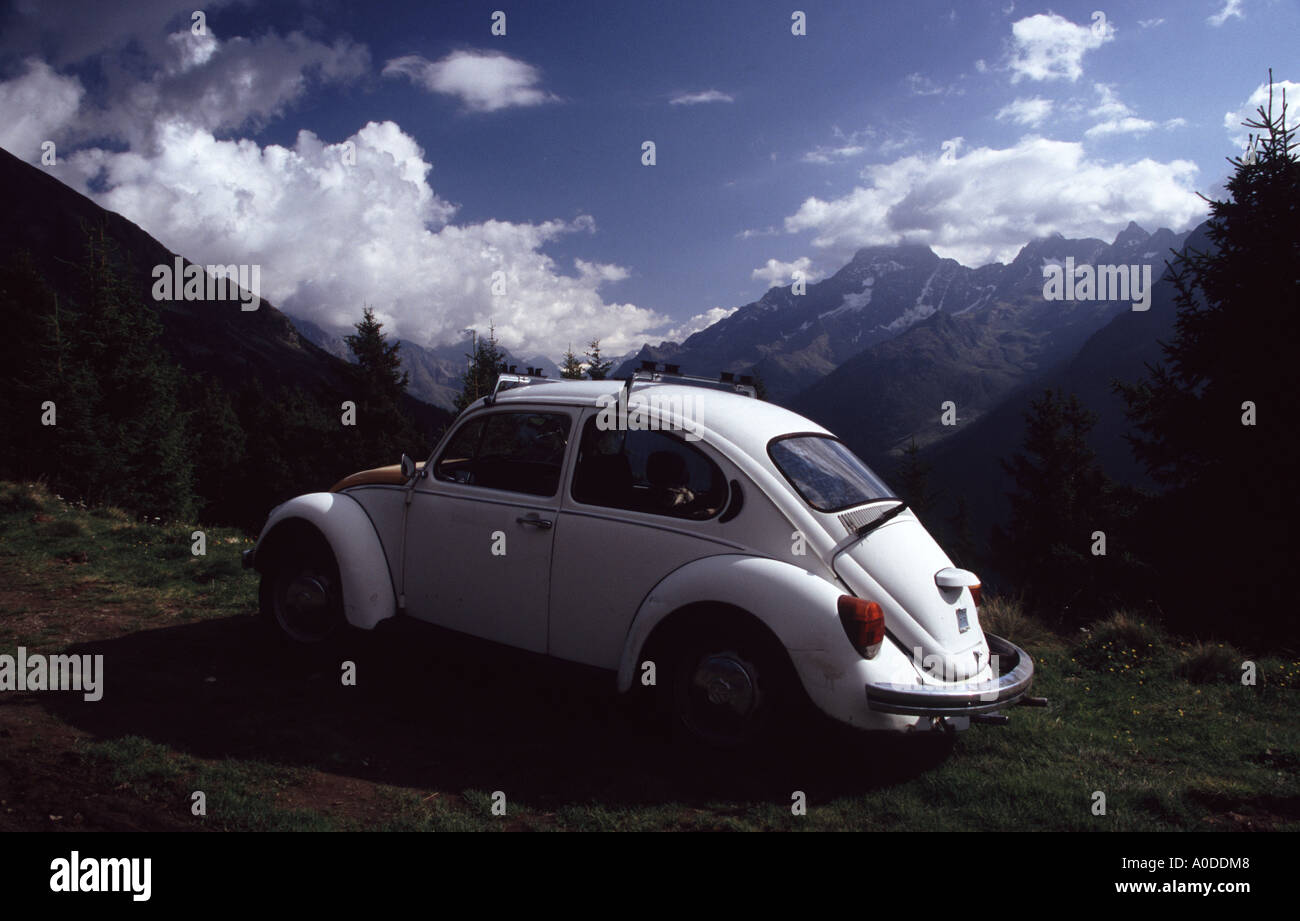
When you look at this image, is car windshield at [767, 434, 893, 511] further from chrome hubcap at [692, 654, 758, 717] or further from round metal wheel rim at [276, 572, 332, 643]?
round metal wheel rim at [276, 572, 332, 643]

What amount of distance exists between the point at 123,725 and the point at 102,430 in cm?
2667

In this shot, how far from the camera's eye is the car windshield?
14.2ft

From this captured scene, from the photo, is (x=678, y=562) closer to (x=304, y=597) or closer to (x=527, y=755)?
(x=527, y=755)

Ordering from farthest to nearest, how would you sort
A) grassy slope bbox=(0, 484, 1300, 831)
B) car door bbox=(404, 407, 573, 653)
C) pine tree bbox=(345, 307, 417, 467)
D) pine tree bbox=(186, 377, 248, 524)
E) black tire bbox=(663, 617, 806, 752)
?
pine tree bbox=(186, 377, 248, 524) < pine tree bbox=(345, 307, 417, 467) < car door bbox=(404, 407, 573, 653) < black tire bbox=(663, 617, 806, 752) < grassy slope bbox=(0, 484, 1300, 831)

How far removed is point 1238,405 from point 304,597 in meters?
13.0

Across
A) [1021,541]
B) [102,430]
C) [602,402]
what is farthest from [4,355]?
[1021,541]

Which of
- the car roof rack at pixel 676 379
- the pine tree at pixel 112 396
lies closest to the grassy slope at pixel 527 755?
the car roof rack at pixel 676 379

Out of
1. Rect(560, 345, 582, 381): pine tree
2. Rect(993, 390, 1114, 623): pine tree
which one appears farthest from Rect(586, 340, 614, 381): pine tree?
Rect(993, 390, 1114, 623): pine tree

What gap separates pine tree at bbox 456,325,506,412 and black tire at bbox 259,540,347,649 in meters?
21.2

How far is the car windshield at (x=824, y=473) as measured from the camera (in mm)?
4328

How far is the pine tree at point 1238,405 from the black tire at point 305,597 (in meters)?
10.7

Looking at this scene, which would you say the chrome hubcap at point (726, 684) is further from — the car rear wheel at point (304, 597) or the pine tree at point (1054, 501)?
the pine tree at point (1054, 501)

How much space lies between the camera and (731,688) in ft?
13.2

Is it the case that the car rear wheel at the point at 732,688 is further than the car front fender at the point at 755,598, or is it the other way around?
the car rear wheel at the point at 732,688
